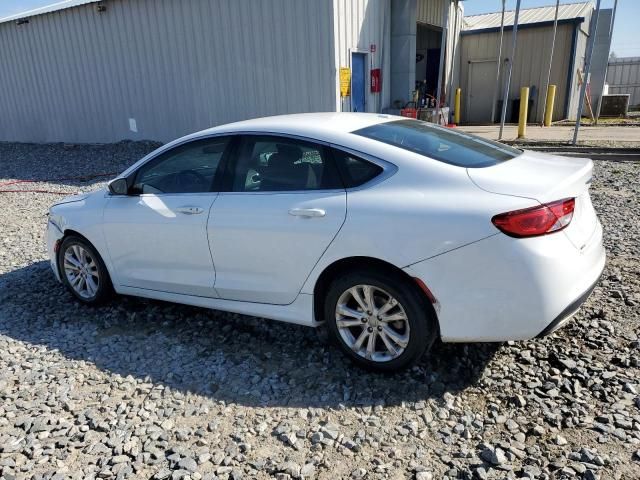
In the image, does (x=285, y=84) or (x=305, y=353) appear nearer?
(x=305, y=353)

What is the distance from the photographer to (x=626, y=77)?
A: 24516 mm

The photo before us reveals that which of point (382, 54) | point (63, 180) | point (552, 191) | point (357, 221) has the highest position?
point (382, 54)

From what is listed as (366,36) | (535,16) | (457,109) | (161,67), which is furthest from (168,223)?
(535,16)

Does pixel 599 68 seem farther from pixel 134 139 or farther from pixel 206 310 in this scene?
pixel 206 310

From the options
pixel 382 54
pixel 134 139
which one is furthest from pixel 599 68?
pixel 134 139

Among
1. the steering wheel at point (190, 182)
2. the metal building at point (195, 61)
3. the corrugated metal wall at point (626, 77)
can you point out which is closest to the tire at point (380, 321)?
the steering wheel at point (190, 182)

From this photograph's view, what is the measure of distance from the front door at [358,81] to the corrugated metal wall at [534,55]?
Answer: 28.9 ft

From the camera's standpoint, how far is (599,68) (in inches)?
788

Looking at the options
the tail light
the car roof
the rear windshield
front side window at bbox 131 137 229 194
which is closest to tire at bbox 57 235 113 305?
front side window at bbox 131 137 229 194

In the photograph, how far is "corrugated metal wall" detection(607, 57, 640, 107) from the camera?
24.2m

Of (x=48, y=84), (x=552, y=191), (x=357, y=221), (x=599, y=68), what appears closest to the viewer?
(x=552, y=191)

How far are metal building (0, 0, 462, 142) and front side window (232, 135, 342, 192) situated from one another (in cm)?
827

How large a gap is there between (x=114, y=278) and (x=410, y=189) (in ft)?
8.81

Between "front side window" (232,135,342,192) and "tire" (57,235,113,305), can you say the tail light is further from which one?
"tire" (57,235,113,305)
